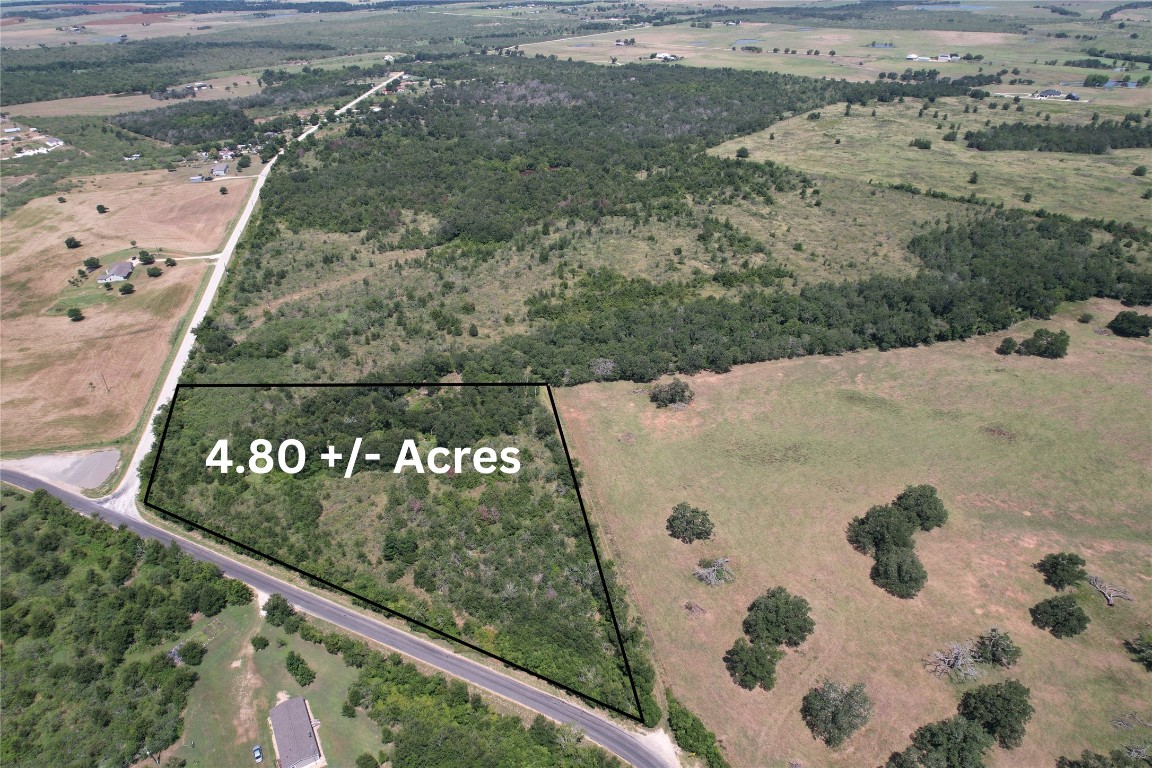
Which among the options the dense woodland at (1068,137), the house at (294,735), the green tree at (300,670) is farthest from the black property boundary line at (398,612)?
the dense woodland at (1068,137)

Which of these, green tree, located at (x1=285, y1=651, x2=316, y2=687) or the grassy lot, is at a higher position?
green tree, located at (x1=285, y1=651, x2=316, y2=687)

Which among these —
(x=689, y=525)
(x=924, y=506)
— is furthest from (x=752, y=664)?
(x=924, y=506)

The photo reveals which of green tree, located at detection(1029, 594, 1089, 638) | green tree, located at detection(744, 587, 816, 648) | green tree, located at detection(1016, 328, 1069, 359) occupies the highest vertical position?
green tree, located at detection(1016, 328, 1069, 359)

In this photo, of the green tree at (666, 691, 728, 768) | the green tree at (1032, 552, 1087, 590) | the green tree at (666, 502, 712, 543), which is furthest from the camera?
the green tree at (666, 502, 712, 543)

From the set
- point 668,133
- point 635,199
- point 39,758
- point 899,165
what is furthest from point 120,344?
point 899,165

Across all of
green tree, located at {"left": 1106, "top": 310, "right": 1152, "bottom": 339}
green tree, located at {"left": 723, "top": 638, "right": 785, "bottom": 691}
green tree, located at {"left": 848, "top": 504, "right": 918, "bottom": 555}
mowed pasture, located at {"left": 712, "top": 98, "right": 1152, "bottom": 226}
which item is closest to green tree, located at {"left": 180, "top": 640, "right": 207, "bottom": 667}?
green tree, located at {"left": 723, "top": 638, "right": 785, "bottom": 691}

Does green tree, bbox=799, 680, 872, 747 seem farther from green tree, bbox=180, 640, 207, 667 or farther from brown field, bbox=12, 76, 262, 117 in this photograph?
brown field, bbox=12, 76, 262, 117

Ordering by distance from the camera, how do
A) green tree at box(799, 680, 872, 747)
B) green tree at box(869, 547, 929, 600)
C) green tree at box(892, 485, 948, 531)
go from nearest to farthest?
green tree at box(799, 680, 872, 747) < green tree at box(869, 547, 929, 600) < green tree at box(892, 485, 948, 531)

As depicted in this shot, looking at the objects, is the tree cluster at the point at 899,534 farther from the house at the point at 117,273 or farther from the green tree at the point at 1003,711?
the house at the point at 117,273
